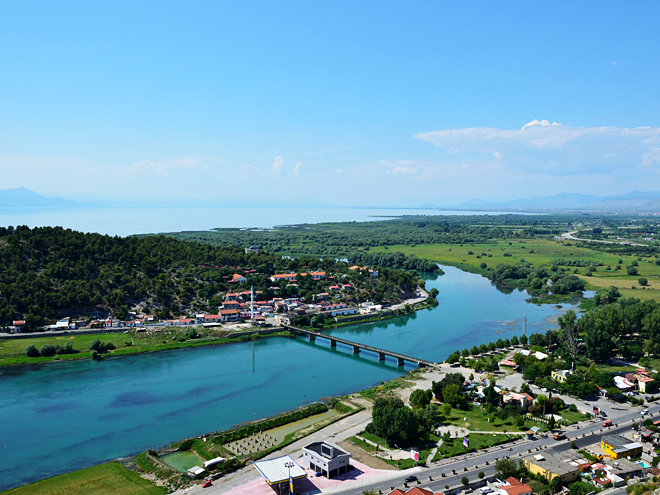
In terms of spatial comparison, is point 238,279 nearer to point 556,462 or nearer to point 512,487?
point 556,462

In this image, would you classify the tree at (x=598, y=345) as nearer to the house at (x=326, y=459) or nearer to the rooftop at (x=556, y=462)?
the rooftop at (x=556, y=462)

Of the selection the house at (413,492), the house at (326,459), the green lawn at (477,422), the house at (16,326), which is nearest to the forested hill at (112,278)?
the house at (16,326)

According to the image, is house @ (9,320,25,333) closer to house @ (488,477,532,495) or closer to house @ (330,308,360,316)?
house @ (330,308,360,316)

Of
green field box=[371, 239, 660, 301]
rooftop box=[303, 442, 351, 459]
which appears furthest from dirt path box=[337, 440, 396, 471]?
green field box=[371, 239, 660, 301]

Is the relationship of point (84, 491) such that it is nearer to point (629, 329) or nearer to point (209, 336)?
point (209, 336)

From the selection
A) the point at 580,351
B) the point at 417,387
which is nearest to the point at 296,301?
the point at 417,387

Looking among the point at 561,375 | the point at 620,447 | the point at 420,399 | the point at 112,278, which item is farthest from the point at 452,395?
the point at 112,278
